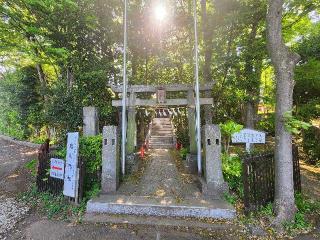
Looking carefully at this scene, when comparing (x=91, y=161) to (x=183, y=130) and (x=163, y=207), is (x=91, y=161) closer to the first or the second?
(x=163, y=207)

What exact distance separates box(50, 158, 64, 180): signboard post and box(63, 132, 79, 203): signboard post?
0.24m

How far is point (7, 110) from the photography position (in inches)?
727

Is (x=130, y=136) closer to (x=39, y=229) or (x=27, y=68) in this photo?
(x=39, y=229)

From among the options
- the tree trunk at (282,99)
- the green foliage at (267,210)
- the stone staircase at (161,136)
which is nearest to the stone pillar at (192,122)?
the green foliage at (267,210)

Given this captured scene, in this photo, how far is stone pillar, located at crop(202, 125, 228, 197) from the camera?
6.68 metres

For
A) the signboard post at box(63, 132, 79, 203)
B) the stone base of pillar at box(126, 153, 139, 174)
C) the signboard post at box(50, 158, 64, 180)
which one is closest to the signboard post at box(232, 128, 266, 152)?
the stone base of pillar at box(126, 153, 139, 174)

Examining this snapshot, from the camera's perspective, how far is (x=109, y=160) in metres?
7.02

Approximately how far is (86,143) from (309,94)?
1120 centimetres

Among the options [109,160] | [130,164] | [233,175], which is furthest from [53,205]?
[233,175]

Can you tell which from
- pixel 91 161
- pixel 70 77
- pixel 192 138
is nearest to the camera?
pixel 91 161

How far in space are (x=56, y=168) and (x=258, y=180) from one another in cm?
549

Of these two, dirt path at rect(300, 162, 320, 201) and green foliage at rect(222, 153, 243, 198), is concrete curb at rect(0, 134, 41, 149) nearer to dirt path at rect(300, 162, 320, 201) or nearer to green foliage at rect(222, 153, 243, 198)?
green foliage at rect(222, 153, 243, 198)

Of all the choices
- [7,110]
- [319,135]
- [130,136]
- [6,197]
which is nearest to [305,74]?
[319,135]

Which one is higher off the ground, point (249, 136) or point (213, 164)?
point (249, 136)
